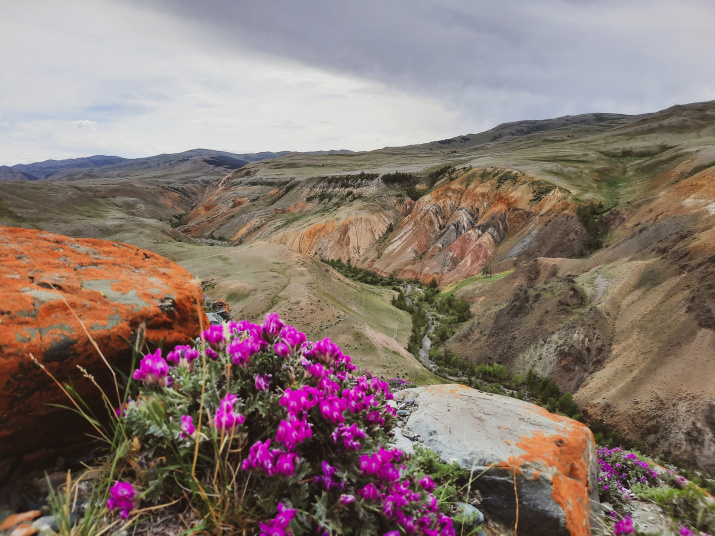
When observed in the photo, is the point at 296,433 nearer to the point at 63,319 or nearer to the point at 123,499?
the point at 123,499

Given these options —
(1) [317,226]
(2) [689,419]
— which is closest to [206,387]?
(2) [689,419]

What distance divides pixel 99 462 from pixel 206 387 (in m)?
1.35

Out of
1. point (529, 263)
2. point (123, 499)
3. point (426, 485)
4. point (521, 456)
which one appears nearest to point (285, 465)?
point (123, 499)

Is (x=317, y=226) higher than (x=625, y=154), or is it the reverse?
(x=625, y=154)

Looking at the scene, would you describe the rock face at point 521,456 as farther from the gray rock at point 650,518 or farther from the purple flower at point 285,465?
the purple flower at point 285,465

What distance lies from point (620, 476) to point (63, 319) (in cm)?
976

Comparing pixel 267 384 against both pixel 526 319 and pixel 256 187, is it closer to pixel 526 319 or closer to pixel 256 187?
pixel 526 319

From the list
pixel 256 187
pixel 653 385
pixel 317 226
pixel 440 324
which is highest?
pixel 256 187

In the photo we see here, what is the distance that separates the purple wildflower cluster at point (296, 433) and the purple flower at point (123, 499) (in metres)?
0.37

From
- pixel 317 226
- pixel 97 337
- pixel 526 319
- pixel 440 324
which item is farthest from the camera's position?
pixel 317 226

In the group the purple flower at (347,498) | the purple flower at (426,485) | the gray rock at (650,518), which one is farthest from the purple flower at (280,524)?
the gray rock at (650,518)

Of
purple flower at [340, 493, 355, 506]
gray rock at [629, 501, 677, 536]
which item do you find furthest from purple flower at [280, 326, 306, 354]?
gray rock at [629, 501, 677, 536]

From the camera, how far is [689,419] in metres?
14.7

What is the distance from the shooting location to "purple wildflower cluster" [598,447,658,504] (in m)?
5.69
